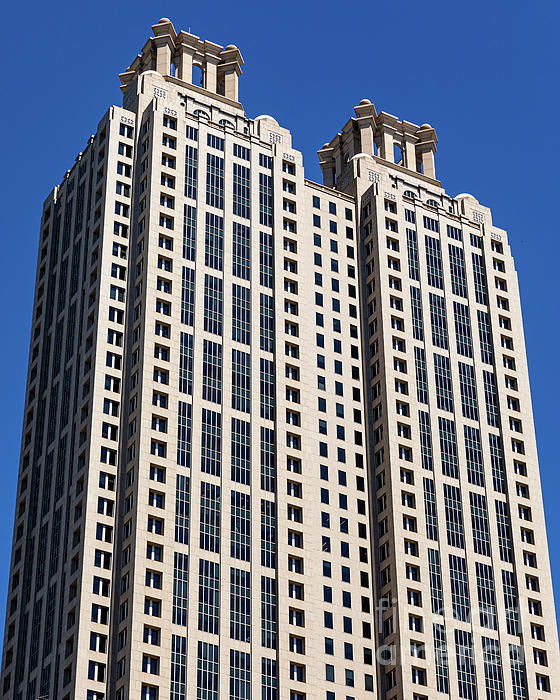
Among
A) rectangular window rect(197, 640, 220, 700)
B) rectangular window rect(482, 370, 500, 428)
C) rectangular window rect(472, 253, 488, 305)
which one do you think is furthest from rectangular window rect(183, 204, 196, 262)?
rectangular window rect(197, 640, 220, 700)

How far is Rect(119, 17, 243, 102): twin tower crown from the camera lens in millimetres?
149125

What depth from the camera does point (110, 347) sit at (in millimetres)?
123188

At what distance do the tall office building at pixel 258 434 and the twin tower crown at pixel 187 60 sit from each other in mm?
328

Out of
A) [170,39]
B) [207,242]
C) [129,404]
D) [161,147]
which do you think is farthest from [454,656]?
[170,39]

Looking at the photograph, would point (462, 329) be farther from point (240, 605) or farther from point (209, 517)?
point (240, 605)

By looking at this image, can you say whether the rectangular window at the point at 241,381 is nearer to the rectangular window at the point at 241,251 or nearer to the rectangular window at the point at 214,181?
the rectangular window at the point at 241,251

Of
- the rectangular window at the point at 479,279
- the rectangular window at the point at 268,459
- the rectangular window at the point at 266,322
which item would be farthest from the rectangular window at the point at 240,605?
the rectangular window at the point at 479,279

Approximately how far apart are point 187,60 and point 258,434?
157 ft

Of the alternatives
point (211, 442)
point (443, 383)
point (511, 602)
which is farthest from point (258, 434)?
point (511, 602)

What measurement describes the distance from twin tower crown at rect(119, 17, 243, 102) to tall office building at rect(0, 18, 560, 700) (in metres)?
0.33

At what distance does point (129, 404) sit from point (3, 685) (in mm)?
26552

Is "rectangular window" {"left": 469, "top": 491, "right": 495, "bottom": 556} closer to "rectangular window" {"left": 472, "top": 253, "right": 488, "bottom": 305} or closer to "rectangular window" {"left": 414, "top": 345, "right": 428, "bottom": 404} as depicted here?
"rectangular window" {"left": 414, "top": 345, "right": 428, "bottom": 404}

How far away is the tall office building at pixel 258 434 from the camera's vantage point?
370ft

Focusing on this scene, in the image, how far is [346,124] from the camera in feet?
530
